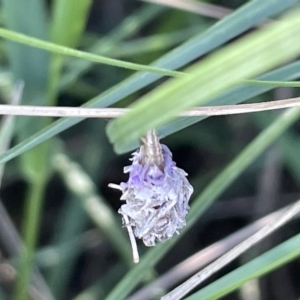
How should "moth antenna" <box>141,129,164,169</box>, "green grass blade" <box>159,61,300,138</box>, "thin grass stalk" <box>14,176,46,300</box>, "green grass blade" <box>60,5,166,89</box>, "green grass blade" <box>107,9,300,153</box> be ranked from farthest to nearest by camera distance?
"green grass blade" <box>60,5,166,89</box> < "thin grass stalk" <box>14,176,46,300</box> < "green grass blade" <box>159,61,300,138</box> < "moth antenna" <box>141,129,164,169</box> < "green grass blade" <box>107,9,300,153</box>

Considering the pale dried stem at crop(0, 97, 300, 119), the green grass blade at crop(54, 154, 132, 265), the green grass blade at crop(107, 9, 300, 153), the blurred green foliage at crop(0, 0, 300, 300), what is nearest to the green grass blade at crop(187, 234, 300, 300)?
the blurred green foliage at crop(0, 0, 300, 300)

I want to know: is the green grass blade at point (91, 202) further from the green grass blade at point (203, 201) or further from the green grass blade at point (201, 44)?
the green grass blade at point (201, 44)

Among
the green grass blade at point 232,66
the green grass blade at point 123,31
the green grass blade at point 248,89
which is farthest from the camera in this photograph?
the green grass blade at point 123,31

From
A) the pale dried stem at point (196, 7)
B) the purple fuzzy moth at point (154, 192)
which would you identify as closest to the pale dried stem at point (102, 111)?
the purple fuzzy moth at point (154, 192)

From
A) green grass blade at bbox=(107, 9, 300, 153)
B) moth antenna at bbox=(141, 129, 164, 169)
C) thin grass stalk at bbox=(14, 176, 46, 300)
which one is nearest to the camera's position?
green grass blade at bbox=(107, 9, 300, 153)

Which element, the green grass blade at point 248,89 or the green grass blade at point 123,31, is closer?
the green grass blade at point 248,89

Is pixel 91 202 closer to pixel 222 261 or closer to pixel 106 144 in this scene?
pixel 106 144

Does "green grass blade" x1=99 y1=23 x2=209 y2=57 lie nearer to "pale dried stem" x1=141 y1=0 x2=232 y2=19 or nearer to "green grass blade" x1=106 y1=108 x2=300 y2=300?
"pale dried stem" x1=141 y1=0 x2=232 y2=19

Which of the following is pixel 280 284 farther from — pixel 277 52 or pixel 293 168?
pixel 277 52
